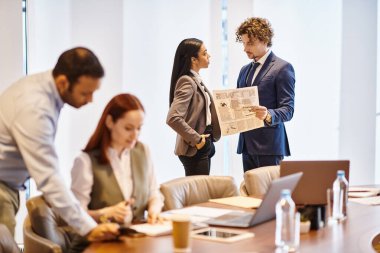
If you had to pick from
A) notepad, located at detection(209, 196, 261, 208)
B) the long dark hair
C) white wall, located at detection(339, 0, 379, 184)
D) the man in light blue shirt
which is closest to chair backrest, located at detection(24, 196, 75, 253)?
the man in light blue shirt

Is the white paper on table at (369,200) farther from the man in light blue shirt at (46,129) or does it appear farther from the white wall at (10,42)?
the white wall at (10,42)

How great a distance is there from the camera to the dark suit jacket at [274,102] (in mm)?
4215

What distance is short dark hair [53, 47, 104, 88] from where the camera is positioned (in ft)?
7.92

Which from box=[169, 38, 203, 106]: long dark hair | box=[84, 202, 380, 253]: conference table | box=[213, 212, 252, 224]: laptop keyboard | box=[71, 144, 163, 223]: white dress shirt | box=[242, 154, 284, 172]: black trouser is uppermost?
box=[169, 38, 203, 106]: long dark hair

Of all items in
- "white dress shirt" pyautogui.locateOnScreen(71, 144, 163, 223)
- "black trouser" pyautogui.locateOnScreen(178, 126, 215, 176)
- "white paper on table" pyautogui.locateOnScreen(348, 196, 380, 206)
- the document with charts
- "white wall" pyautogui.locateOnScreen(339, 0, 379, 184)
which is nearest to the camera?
"white dress shirt" pyautogui.locateOnScreen(71, 144, 163, 223)

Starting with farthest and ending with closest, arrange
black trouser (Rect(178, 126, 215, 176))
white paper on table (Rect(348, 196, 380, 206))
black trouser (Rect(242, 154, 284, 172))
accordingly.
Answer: black trouser (Rect(242, 154, 284, 172))
black trouser (Rect(178, 126, 215, 176))
white paper on table (Rect(348, 196, 380, 206))

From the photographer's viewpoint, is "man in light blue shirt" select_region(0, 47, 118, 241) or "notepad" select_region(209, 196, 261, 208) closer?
"man in light blue shirt" select_region(0, 47, 118, 241)

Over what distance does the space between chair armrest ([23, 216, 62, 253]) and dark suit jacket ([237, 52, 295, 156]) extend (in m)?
2.09

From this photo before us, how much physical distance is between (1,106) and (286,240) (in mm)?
1268

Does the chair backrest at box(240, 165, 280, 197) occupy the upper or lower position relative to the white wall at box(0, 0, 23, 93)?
lower

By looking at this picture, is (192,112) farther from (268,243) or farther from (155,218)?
(268,243)

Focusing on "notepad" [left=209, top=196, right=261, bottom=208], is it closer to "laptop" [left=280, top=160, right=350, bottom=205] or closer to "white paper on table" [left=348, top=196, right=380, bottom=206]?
"laptop" [left=280, top=160, right=350, bottom=205]

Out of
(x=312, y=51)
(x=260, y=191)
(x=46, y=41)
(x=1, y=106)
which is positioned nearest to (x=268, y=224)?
(x=260, y=191)

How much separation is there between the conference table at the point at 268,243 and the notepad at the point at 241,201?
35cm
